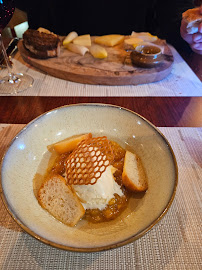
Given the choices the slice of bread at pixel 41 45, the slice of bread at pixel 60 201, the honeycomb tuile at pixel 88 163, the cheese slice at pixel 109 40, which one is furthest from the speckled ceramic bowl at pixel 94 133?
the cheese slice at pixel 109 40

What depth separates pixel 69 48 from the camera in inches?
70.0

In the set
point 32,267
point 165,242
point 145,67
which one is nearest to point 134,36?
point 145,67

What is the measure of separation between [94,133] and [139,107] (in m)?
0.44

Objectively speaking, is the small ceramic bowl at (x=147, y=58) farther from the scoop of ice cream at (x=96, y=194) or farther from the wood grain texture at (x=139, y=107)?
the scoop of ice cream at (x=96, y=194)

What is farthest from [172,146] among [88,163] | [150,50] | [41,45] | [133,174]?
[41,45]

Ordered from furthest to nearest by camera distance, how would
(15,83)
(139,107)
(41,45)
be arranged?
(41,45), (15,83), (139,107)

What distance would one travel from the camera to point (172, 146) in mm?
999

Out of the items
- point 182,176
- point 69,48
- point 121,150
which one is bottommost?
point 182,176

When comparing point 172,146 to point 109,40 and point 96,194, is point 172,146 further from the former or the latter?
point 109,40

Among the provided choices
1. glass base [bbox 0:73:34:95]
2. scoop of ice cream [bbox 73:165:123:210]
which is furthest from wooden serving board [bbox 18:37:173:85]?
scoop of ice cream [bbox 73:165:123:210]

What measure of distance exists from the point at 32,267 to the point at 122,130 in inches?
23.3

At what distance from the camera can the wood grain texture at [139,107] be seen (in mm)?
1171

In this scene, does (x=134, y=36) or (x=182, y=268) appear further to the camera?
(x=134, y=36)

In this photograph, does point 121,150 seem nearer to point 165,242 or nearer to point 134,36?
point 165,242
